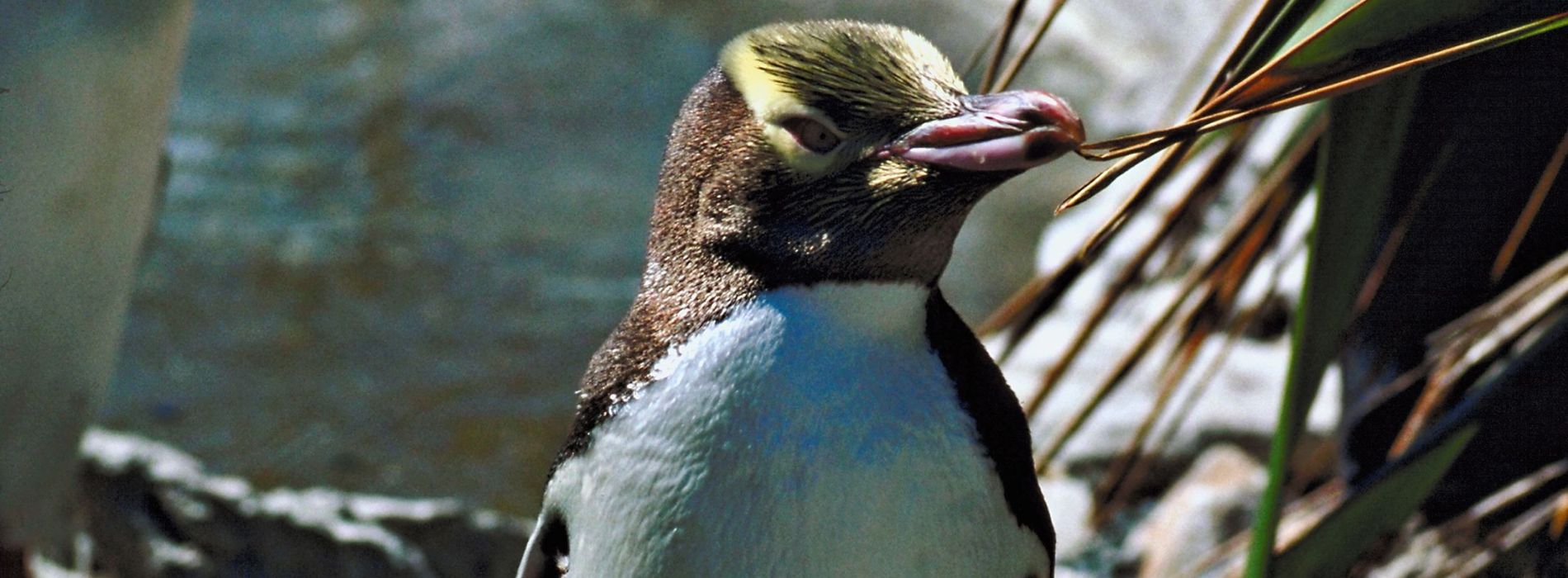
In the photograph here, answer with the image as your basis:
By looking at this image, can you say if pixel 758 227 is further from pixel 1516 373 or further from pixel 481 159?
pixel 481 159

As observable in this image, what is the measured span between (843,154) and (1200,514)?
139cm

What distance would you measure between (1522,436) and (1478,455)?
0.06m

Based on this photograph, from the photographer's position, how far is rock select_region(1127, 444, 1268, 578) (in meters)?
2.24

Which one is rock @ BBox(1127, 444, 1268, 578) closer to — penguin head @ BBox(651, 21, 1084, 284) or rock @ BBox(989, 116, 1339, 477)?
rock @ BBox(989, 116, 1339, 477)

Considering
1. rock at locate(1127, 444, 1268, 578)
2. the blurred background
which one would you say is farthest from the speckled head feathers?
the blurred background

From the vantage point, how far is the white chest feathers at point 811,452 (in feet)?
3.48

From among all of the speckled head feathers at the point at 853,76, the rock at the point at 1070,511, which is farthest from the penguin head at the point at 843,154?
the rock at the point at 1070,511

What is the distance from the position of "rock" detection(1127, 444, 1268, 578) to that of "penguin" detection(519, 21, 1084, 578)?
114 centimetres

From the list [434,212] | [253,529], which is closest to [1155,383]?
[253,529]

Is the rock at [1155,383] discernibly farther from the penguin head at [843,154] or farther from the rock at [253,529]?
the penguin head at [843,154]

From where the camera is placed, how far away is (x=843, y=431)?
1.06 metres

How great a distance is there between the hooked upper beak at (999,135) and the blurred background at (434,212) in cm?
235

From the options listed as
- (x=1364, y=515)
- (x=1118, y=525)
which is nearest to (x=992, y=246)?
(x=1118, y=525)

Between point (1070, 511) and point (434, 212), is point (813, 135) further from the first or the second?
point (434, 212)
